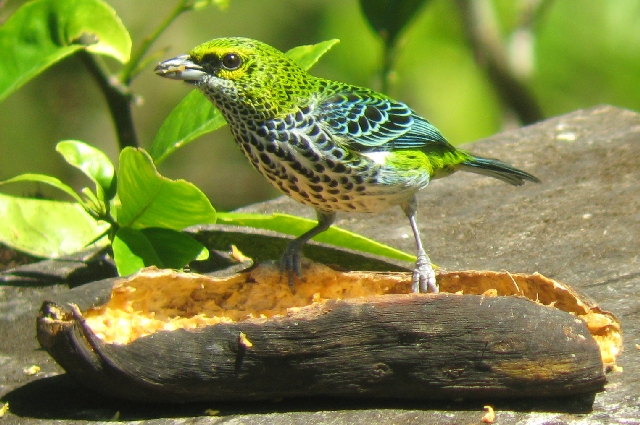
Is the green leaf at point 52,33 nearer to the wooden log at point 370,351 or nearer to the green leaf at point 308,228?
the green leaf at point 308,228

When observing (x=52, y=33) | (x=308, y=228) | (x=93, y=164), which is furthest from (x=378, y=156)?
(x=52, y=33)

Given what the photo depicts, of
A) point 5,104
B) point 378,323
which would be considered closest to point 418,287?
point 378,323

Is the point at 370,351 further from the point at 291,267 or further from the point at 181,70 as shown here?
the point at 181,70

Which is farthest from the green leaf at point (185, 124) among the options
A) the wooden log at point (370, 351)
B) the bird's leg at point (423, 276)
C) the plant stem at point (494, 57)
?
the plant stem at point (494, 57)

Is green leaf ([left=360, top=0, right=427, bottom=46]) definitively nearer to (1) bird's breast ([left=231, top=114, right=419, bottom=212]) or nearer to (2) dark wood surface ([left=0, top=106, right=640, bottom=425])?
(2) dark wood surface ([left=0, top=106, right=640, bottom=425])

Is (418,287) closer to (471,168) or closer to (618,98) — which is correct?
(471,168)

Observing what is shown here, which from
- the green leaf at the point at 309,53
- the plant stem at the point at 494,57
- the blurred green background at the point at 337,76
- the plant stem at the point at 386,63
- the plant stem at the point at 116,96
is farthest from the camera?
the blurred green background at the point at 337,76
